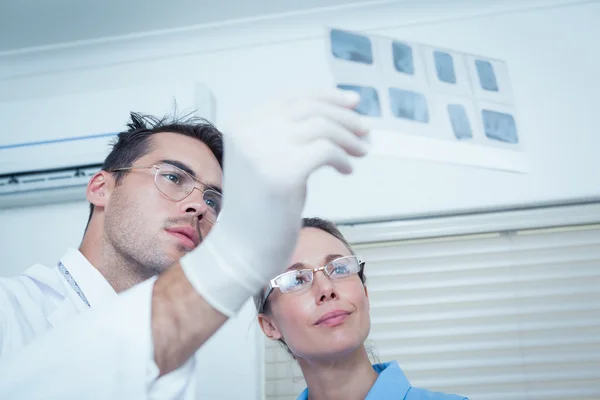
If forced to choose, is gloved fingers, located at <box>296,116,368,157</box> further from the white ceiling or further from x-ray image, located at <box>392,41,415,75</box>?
the white ceiling

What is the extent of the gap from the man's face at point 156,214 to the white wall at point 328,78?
2.16ft

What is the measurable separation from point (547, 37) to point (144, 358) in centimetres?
209

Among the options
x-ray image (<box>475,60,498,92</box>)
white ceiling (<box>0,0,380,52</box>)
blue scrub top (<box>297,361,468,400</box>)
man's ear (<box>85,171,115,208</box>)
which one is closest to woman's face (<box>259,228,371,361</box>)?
blue scrub top (<box>297,361,468,400</box>)

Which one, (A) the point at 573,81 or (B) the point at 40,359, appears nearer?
(B) the point at 40,359

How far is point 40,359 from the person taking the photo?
52 centimetres

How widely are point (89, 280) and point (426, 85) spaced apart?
1259 millimetres

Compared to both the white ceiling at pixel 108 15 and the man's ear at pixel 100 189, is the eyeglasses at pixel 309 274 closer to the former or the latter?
the man's ear at pixel 100 189

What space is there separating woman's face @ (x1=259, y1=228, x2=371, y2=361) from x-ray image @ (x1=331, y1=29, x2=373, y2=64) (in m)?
0.70

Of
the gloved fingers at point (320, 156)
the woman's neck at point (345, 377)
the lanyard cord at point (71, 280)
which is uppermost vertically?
the lanyard cord at point (71, 280)

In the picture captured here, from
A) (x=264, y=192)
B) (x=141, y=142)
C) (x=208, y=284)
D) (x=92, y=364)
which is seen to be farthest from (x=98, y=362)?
(x=141, y=142)

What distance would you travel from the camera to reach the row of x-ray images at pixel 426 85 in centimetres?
165

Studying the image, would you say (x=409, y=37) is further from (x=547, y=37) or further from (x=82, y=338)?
(x=82, y=338)

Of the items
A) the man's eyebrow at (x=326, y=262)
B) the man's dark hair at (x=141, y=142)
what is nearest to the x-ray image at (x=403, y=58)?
the man's dark hair at (x=141, y=142)

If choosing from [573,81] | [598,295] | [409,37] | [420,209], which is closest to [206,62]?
[409,37]
